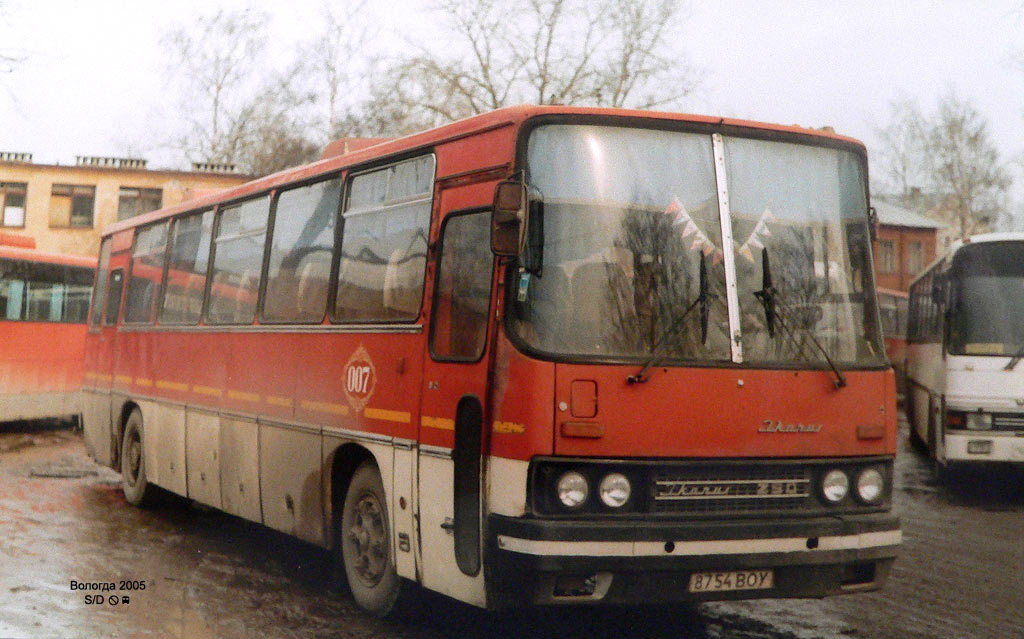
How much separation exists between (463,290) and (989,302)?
998cm

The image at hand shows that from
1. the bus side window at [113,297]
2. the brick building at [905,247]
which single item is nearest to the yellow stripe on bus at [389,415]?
the bus side window at [113,297]

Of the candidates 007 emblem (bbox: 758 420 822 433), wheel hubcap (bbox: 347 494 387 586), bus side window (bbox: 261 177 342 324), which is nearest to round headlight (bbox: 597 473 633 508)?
007 emblem (bbox: 758 420 822 433)

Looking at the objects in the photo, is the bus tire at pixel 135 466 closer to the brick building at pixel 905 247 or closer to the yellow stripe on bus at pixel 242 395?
the yellow stripe on bus at pixel 242 395

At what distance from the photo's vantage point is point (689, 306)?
21.9ft

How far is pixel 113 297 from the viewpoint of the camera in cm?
1471

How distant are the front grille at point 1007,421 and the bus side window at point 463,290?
965 cm

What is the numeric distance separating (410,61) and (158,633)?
37.6 meters

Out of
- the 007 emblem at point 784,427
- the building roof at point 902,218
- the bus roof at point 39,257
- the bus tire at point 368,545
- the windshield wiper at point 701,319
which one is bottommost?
the bus tire at point 368,545

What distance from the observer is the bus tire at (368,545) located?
778 centimetres

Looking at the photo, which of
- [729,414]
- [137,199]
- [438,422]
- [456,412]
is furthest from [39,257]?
[137,199]

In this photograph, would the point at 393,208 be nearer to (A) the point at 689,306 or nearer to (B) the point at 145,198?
(A) the point at 689,306

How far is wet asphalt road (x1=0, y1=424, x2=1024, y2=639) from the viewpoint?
7566 mm

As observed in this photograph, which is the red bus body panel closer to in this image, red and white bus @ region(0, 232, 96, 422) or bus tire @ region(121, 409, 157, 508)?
bus tire @ region(121, 409, 157, 508)

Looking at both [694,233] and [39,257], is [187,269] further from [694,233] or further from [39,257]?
[39,257]
